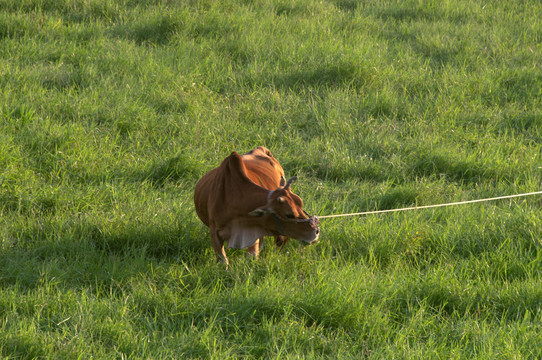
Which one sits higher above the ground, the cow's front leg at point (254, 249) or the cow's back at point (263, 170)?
the cow's back at point (263, 170)

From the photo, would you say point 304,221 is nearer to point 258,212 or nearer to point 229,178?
point 258,212

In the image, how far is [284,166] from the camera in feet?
16.5

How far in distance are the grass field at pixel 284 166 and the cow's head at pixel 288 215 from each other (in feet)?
0.96

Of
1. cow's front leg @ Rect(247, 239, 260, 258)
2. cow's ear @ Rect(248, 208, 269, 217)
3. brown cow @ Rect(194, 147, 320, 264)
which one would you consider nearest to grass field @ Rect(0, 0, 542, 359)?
cow's front leg @ Rect(247, 239, 260, 258)

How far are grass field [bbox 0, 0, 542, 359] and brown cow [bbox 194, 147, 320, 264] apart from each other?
0.25m

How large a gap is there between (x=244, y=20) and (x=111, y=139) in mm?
2857

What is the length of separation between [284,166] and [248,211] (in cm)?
178

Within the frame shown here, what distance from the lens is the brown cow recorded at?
3250mm

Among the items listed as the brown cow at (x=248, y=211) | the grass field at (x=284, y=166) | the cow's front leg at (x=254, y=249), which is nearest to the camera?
the grass field at (x=284, y=166)

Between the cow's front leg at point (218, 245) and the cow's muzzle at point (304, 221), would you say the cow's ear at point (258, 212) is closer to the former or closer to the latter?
the cow's muzzle at point (304, 221)

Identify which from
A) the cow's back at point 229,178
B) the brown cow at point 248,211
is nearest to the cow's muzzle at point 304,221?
the brown cow at point 248,211

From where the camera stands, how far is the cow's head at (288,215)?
3.22 m

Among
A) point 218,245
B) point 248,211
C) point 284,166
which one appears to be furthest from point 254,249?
point 284,166

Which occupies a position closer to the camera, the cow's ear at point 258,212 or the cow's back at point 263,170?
the cow's ear at point 258,212
